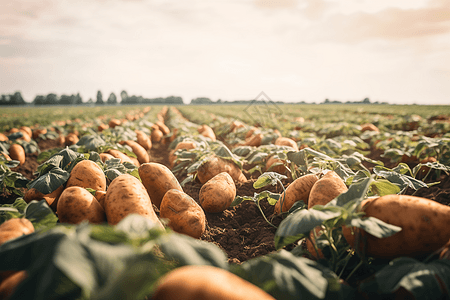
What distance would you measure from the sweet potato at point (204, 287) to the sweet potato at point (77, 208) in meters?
1.27

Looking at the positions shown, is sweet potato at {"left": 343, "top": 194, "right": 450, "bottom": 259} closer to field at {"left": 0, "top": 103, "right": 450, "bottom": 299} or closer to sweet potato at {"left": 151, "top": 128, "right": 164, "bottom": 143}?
field at {"left": 0, "top": 103, "right": 450, "bottom": 299}

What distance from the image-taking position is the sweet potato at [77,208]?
1825 millimetres

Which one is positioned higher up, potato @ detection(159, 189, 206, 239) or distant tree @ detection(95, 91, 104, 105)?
distant tree @ detection(95, 91, 104, 105)

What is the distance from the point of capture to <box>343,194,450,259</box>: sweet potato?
1.29 meters

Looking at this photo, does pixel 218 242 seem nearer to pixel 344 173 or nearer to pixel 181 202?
pixel 181 202

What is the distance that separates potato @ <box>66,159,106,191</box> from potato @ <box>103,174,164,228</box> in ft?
1.64

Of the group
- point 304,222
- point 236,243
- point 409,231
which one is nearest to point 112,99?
point 236,243

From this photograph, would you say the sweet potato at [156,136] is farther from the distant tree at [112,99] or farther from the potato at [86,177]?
the distant tree at [112,99]

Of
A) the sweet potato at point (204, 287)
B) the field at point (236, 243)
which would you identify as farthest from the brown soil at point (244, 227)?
the sweet potato at point (204, 287)

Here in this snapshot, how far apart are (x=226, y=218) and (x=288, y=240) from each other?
4.95 feet

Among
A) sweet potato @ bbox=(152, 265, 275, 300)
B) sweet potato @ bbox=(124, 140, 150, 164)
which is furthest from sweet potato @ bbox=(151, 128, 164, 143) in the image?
sweet potato @ bbox=(152, 265, 275, 300)

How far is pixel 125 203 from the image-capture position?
184 cm

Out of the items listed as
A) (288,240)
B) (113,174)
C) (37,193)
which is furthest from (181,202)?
(37,193)

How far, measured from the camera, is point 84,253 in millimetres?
745
